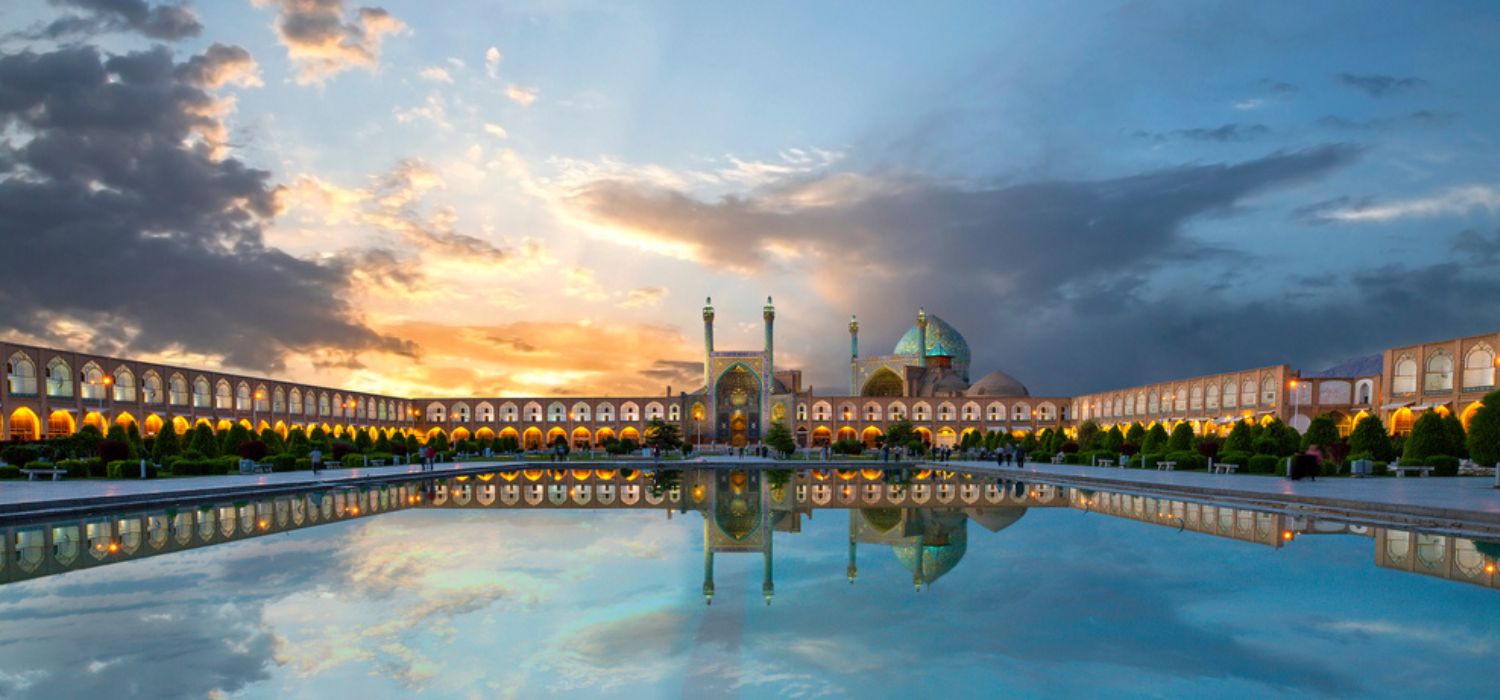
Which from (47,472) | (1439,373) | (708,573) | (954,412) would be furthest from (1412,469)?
(954,412)

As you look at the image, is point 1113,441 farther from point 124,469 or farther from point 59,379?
point 59,379

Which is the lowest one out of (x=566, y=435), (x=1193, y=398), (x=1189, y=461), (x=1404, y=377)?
(x=566, y=435)

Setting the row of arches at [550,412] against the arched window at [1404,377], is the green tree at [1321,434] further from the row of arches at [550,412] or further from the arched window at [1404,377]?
the row of arches at [550,412]

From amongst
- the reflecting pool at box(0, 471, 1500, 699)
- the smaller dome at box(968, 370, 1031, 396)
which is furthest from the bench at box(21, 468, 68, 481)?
the smaller dome at box(968, 370, 1031, 396)

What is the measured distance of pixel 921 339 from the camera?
60750 mm

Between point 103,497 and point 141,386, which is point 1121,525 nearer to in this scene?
point 103,497

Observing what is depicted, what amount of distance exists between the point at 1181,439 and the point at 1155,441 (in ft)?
3.48

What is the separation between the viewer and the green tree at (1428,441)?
20.8 meters

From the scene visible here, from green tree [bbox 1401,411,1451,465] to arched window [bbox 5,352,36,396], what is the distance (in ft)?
143

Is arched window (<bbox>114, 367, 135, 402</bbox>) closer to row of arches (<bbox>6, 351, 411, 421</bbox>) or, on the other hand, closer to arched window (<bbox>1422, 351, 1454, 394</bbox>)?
row of arches (<bbox>6, 351, 411, 421</bbox>)

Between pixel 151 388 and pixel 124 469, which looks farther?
pixel 151 388

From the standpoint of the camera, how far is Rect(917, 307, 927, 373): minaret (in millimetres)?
60031

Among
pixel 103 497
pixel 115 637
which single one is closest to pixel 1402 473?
pixel 115 637

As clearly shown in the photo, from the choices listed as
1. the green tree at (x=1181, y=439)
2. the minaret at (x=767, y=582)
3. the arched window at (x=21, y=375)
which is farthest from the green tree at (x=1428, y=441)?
the arched window at (x=21, y=375)
